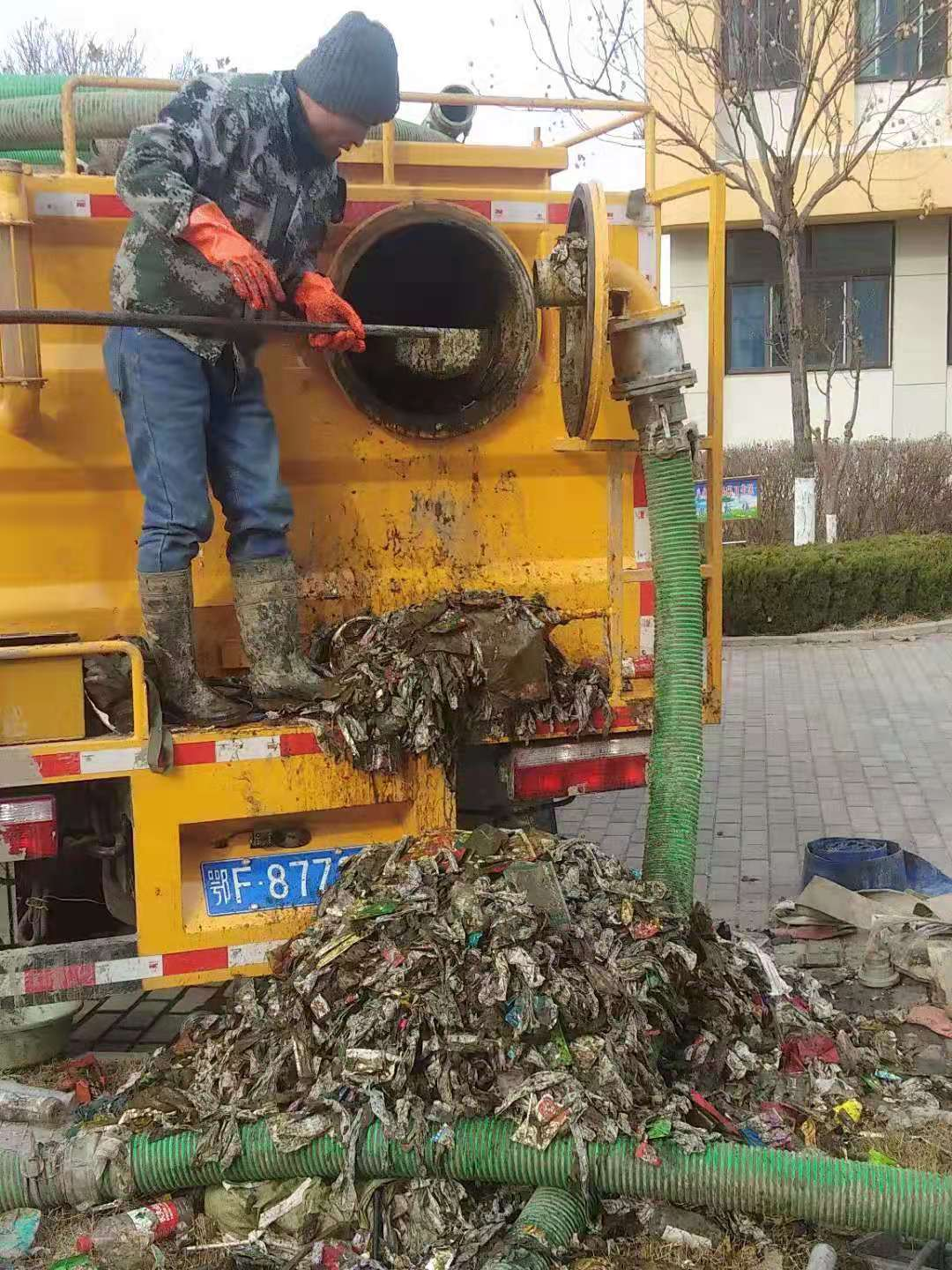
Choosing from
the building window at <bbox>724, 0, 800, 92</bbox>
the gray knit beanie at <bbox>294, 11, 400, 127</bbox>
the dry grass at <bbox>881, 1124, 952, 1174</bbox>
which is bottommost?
the dry grass at <bbox>881, 1124, 952, 1174</bbox>

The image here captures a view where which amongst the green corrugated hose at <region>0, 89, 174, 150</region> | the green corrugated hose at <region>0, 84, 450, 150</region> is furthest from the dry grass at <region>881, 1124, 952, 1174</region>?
the green corrugated hose at <region>0, 89, 174, 150</region>

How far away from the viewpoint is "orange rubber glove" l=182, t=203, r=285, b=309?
9.64ft

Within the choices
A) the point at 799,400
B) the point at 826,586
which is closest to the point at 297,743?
the point at 826,586

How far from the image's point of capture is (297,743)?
10.2 feet

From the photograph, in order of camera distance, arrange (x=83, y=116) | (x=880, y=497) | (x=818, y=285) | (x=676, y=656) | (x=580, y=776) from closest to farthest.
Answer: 1. (x=676, y=656)
2. (x=580, y=776)
3. (x=83, y=116)
4. (x=880, y=497)
5. (x=818, y=285)

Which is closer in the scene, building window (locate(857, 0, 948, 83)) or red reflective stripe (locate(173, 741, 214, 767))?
red reflective stripe (locate(173, 741, 214, 767))

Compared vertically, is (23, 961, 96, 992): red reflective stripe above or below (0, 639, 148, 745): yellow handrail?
below

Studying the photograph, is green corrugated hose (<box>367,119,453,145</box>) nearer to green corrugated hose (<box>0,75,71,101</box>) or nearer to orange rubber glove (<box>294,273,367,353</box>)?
green corrugated hose (<box>0,75,71,101</box>)

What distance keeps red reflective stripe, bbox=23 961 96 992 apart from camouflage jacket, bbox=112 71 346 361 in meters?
1.68

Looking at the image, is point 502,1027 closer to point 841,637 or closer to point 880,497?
point 841,637

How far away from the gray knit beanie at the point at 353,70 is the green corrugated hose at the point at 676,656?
126 cm

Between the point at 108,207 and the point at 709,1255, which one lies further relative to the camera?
the point at 108,207

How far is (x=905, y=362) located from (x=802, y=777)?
13151 millimetres

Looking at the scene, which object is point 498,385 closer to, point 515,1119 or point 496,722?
point 496,722
